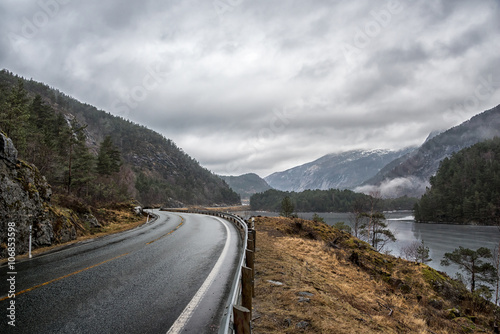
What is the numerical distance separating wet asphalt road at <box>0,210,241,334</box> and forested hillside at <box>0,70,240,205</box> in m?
20.5

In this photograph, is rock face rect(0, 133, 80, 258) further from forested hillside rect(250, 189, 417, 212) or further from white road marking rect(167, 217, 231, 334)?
forested hillside rect(250, 189, 417, 212)

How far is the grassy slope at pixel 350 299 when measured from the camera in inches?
203

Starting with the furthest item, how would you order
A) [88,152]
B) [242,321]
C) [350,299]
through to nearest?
1. [88,152]
2. [350,299]
3. [242,321]

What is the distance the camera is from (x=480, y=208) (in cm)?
9175

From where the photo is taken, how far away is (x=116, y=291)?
586cm

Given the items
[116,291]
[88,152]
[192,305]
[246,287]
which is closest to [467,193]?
[88,152]

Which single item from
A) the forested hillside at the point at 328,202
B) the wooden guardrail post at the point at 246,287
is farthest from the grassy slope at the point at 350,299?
the forested hillside at the point at 328,202

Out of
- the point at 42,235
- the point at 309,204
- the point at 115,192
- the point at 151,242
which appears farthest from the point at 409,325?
the point at 309,204

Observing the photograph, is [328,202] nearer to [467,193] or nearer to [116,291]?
[467,193]

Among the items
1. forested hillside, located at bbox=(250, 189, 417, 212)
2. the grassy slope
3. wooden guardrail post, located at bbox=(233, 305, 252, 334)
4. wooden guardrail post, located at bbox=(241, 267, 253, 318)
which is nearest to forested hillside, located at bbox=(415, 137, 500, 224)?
forested hillside, located at bbox=(250, 189, 417, 212)

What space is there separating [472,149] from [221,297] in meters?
178

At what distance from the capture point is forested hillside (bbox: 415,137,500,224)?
305ft

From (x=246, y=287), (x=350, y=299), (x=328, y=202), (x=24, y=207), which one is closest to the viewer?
(x=246, y=287)

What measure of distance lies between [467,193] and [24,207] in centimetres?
13562
